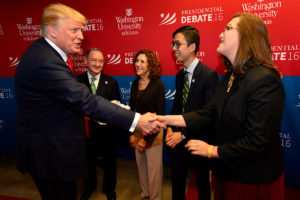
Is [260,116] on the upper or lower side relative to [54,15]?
lower

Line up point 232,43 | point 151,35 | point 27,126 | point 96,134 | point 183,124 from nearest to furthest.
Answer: point 232,43
point 27,126
point 183,124
point 96,134
point 151,35

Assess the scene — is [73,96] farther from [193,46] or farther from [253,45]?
[193,46]

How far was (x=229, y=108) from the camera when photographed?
1319 mm

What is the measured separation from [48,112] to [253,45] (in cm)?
140

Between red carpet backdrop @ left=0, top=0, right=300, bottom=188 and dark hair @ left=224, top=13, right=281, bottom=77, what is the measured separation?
1.91 metres

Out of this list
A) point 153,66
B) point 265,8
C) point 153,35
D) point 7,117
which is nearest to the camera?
point 153,66

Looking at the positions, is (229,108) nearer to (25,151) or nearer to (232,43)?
(232,43)

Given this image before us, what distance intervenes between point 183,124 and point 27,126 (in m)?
1.20

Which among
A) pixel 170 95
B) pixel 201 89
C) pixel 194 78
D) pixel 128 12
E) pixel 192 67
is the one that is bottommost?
pixel 170 95

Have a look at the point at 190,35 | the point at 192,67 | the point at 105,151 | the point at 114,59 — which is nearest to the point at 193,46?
the point at 190,35

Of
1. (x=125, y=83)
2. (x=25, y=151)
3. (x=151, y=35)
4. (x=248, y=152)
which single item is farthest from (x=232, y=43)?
(x=125, y=83)

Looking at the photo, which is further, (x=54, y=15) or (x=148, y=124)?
(x=148, y=124)

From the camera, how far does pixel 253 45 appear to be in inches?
50.7

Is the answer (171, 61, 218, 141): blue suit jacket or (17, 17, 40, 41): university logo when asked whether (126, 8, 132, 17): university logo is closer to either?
(17, 17, 40, 41): university logo
